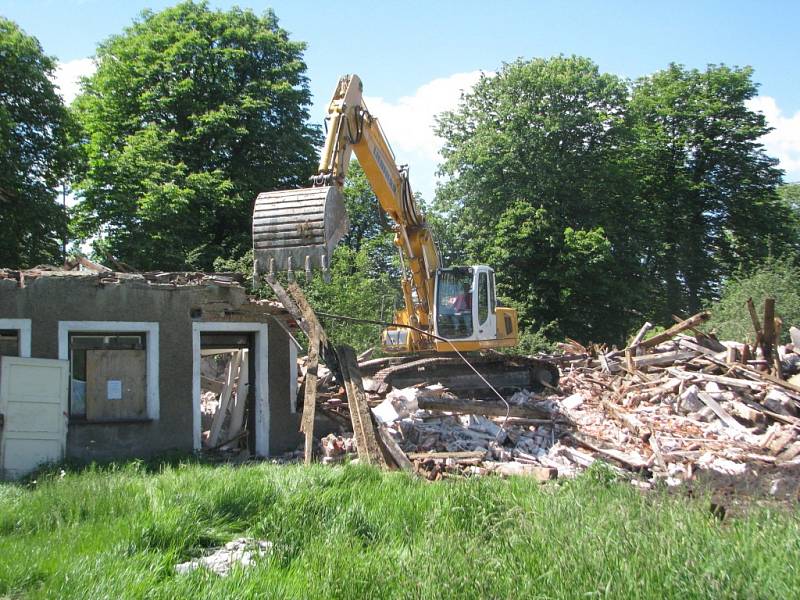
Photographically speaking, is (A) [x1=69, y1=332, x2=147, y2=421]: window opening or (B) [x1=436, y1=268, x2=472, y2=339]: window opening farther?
(B) [x1=436, y1=268, x2=472, y2=339]: window opening

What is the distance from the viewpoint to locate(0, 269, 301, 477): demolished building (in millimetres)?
11266

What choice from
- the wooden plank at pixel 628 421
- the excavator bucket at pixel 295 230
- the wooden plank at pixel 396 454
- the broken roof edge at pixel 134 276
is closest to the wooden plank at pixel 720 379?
the wooden plank at pixel 628 421

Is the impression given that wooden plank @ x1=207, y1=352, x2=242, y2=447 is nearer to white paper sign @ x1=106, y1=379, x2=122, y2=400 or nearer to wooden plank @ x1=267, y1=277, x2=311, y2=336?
white paper sign @ x1=106, y1=379, x2=122, y2=400

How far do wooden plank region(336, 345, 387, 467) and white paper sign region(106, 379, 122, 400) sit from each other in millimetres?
3594

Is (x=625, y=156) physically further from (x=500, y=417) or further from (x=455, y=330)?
(x=500, y=417)

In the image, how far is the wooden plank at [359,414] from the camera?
1101cm

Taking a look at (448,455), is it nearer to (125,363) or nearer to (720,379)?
(125,363)

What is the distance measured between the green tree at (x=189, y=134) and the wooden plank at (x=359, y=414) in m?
13.6

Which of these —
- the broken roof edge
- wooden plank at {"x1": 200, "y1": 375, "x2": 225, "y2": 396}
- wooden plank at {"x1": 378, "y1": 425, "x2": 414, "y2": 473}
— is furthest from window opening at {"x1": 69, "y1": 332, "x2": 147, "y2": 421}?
wooden plank at {"x1": 200, "y1": 375, "x2": 225, "y2": 396}

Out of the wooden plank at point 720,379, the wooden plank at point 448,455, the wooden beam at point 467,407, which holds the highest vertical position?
the wooden plank at point 720,379

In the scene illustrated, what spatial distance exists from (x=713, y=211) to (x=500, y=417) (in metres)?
24.1

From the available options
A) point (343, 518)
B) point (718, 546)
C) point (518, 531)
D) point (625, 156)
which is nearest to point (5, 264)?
point (343, 518)

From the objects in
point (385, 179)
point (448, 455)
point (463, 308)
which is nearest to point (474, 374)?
point (463, 308)

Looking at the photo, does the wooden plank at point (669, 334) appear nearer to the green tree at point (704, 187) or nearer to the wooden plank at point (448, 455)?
the wooden plank at point (448, 455)
